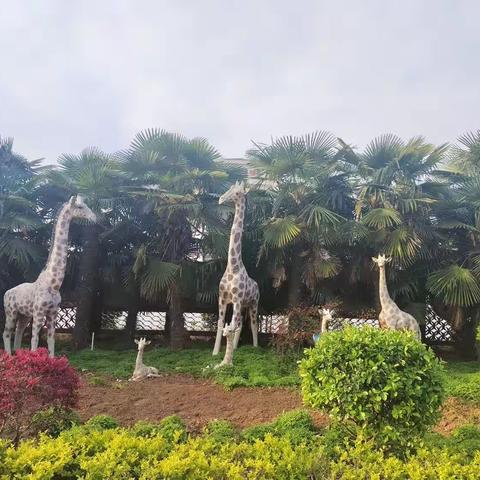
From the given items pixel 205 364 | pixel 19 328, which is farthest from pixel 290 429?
pixel 19 328

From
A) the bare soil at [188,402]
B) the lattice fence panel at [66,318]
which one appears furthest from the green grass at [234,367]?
the lattice fence panel at [66,318]

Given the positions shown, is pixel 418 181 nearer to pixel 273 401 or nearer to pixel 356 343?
pixel 273 401

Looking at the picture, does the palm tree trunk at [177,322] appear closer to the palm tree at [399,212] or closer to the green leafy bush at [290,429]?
the palm tree at [399,212]

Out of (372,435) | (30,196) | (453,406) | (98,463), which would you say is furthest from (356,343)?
(30,196)

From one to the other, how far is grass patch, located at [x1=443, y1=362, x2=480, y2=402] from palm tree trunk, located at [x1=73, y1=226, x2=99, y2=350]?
7411 mm

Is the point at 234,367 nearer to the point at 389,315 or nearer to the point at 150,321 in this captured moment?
the point at 389,315

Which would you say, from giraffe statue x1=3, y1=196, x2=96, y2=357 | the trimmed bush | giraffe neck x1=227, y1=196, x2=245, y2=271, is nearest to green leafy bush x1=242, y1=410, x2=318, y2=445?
the trimmed bush

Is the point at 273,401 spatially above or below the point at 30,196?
below

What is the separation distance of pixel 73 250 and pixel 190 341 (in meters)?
3.40

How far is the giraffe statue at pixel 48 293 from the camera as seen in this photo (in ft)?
31.7

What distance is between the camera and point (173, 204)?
11070 mm

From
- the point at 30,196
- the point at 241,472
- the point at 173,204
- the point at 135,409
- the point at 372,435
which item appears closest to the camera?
the point at 241,472

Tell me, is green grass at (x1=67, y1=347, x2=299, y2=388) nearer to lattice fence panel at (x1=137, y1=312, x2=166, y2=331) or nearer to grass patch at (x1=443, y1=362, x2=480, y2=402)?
lattice fence panel at (x1=137, y1=312, x2=166, y2=331)

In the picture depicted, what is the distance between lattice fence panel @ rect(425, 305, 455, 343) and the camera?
12383 millimetres
